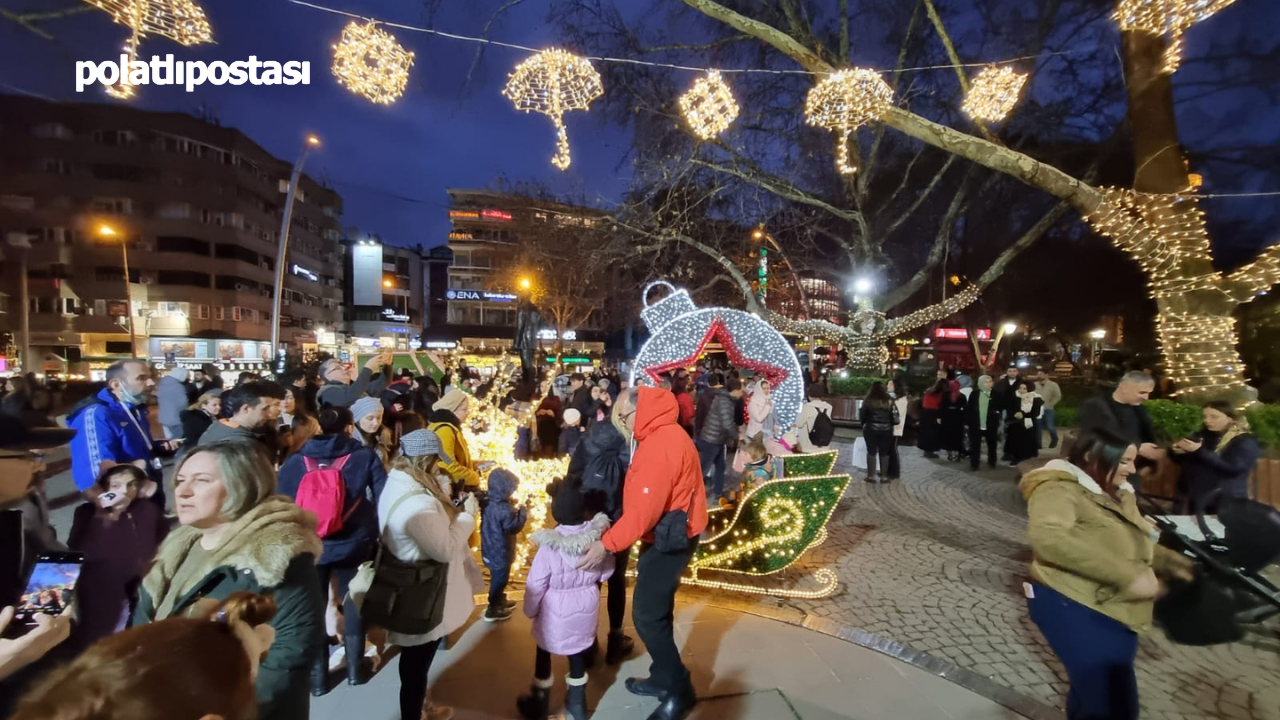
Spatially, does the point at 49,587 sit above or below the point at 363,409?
below

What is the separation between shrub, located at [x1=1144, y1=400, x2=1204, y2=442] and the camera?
7.16 m

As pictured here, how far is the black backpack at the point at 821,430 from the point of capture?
755cm

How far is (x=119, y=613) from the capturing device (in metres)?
2.73

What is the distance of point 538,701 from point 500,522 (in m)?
1.21

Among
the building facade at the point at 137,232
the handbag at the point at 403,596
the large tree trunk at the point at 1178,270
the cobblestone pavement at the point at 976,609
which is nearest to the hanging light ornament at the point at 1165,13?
the large tree trunk at the point at 1178,270

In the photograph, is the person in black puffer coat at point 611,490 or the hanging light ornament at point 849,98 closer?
the person in black puffer coat at point 611,490

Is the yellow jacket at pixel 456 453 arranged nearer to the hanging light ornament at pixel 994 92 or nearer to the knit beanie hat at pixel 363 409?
the knit beanie hat at pixel 363 409

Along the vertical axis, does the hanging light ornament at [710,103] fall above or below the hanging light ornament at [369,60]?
above

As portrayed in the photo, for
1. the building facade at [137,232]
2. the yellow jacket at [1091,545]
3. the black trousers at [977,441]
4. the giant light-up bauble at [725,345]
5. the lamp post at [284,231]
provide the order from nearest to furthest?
the yellow jacket at [1091,545]
the giant light-up bauble at [725,345]
the black trousers at [977,441]
the lamp post at [284,231]
the building facade at [137,232]

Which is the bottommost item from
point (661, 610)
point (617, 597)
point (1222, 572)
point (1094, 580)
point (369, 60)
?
point (617, 597)

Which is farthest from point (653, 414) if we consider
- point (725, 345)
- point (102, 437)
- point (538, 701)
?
point (725, 345)

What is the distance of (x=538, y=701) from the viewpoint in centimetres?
306

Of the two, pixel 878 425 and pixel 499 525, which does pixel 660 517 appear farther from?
pixel 878 425

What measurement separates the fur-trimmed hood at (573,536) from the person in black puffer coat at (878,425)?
6.40m
